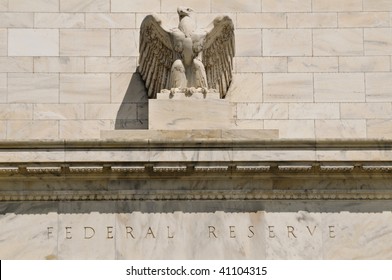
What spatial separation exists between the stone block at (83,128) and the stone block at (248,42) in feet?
9.40

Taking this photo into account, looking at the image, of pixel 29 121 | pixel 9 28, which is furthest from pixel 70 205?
pixel 9 28

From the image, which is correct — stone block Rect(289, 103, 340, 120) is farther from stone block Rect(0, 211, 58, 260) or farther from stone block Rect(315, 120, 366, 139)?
stone block Rect(0, 211, 58, 260)

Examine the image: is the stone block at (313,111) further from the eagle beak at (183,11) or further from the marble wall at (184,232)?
the marble wall at (184,232)

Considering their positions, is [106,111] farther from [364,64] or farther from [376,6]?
[376,6]

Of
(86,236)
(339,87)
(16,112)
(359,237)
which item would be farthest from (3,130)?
(359,237)

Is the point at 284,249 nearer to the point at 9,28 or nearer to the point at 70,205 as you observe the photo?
the point at 70,205

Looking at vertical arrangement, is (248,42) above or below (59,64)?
above

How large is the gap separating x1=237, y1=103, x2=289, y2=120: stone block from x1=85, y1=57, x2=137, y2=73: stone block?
2.20m

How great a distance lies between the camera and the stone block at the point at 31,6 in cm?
2708

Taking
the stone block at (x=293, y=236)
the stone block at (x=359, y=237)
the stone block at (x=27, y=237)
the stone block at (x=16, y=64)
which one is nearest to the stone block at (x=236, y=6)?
the stone block at (x=16, y=64)

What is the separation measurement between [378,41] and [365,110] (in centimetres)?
143

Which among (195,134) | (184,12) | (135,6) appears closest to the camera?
(195,134)

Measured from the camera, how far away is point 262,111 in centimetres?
2661

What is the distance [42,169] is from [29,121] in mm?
2539
